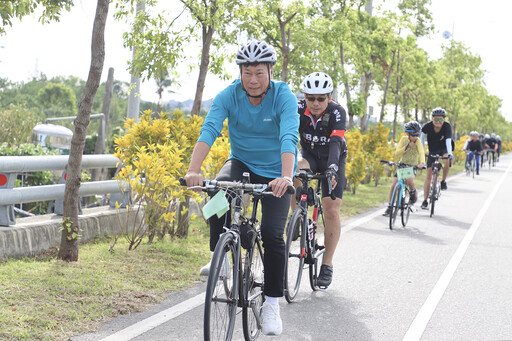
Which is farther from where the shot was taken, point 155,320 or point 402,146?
point 402,146

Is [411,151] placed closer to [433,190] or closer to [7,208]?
[433,190]

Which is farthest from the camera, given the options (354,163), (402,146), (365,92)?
(365,92)

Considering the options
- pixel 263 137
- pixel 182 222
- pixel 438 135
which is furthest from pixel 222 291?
pixel 438 135

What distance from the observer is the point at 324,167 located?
20.7 ft

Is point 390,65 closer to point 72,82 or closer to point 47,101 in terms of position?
point 47,101

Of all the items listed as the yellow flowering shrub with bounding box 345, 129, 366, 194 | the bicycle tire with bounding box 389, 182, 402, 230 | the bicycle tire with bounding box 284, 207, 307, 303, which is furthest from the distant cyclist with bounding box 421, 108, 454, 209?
the bicycle tire with bounding box 284, 207, 307, 303

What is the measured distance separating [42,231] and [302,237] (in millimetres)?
2788

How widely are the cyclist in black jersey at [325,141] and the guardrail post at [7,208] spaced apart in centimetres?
283

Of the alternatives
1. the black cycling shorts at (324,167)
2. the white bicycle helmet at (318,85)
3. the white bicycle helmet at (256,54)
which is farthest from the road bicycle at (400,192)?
the white bicycle helmet at (256,54)

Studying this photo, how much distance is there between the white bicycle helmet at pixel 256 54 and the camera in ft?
13.7

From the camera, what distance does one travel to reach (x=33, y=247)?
6527mm

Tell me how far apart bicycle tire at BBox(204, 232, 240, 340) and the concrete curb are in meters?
3.20

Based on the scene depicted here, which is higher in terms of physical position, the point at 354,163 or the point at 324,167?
the point at 324,167

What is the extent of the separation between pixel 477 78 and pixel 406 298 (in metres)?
57.9
